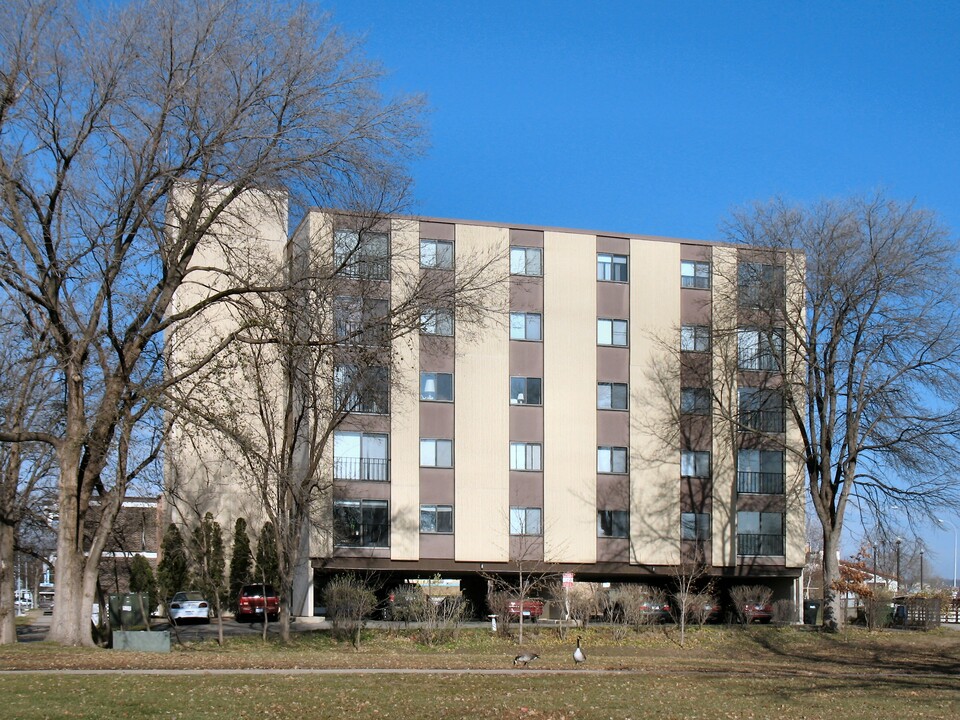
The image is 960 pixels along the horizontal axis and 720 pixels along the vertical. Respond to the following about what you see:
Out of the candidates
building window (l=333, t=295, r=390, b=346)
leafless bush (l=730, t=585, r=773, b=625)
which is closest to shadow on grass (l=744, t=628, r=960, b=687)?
leafless bush (l=730, t=585, r=773, b=625)

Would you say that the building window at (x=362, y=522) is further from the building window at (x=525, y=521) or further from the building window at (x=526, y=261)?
the building window at (x=526, y=261)

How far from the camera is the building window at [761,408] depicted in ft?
151

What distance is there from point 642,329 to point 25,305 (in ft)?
91.1

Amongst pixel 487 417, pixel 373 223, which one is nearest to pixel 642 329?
pixel 487 417

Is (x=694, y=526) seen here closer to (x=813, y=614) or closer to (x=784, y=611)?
(x=784, y=611)

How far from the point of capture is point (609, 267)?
46.3 metres

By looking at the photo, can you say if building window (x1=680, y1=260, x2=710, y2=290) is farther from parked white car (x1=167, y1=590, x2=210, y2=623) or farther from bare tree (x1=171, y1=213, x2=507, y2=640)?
parked white car (x1=167, y1=590, x2=210, y2=623)

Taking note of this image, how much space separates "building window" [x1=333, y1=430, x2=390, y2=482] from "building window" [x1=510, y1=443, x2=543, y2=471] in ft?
17.1

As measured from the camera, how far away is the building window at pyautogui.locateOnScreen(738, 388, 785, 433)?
45.9 metres

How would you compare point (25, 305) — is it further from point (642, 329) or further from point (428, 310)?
point (642, 329)

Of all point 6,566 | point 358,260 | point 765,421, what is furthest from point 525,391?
point 6,566

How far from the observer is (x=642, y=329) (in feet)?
152

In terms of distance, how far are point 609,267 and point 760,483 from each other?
11644 millimetres

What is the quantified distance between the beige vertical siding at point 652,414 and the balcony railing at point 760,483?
10.2 ft
